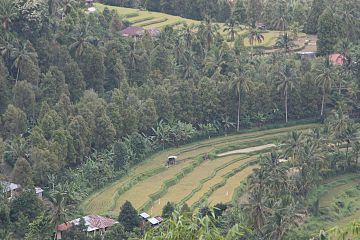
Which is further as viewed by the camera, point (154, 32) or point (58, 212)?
point (154, 32)

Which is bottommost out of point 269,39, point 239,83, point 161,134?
point 161,134

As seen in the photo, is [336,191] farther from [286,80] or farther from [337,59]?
[337,59]

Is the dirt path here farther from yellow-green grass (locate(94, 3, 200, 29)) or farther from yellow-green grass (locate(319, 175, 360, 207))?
yellow-green grass (locate(94, 3, 200, 29))

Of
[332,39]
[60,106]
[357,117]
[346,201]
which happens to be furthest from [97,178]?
[332,39]

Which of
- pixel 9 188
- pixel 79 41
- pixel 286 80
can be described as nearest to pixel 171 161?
pixel 79 41

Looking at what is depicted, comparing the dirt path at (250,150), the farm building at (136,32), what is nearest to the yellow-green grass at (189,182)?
the dirt path at (250,150)

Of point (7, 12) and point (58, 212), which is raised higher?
point (7, 12)

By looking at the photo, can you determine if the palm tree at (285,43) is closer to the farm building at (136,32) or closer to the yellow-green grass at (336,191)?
the farm building at (136,32)

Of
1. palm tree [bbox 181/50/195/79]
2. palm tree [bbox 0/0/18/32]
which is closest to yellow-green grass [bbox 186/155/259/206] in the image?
palm tree [bbox 181/50/195/79]
